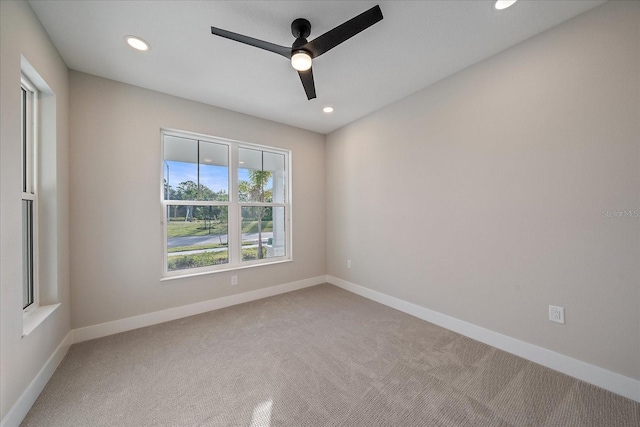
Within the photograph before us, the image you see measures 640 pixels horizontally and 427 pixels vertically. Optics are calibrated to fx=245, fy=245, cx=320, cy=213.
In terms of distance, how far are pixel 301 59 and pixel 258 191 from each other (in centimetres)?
224

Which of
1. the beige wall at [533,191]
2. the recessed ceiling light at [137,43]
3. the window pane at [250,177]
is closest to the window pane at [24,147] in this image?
the recessed ceiling light at [137,43]

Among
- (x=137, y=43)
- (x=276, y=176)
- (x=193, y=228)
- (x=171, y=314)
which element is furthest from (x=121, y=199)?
(x=276, y=176)

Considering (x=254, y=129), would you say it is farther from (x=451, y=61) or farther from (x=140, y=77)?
(x=451, y=61)

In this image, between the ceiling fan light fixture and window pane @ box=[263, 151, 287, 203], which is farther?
window pane @ box=[263, 151, 287, 203]

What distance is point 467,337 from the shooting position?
2.44 m

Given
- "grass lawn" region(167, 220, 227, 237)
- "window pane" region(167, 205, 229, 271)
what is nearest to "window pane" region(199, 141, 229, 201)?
"window pane" region(167, 205, 229, 271)

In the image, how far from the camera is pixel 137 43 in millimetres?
2039

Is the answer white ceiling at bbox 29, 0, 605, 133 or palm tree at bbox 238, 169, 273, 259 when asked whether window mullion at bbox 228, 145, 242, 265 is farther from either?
white ceiling at bbox 29, 0, 605, 133

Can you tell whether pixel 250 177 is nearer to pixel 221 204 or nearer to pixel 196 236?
pixel 221 204

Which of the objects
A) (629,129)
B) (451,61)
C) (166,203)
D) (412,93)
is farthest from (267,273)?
(629,129)

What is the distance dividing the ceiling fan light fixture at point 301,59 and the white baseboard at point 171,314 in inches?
112

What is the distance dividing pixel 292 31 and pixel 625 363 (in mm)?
3318

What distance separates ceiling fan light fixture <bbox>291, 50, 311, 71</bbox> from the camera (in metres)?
1.80

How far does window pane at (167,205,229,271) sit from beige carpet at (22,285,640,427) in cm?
82
